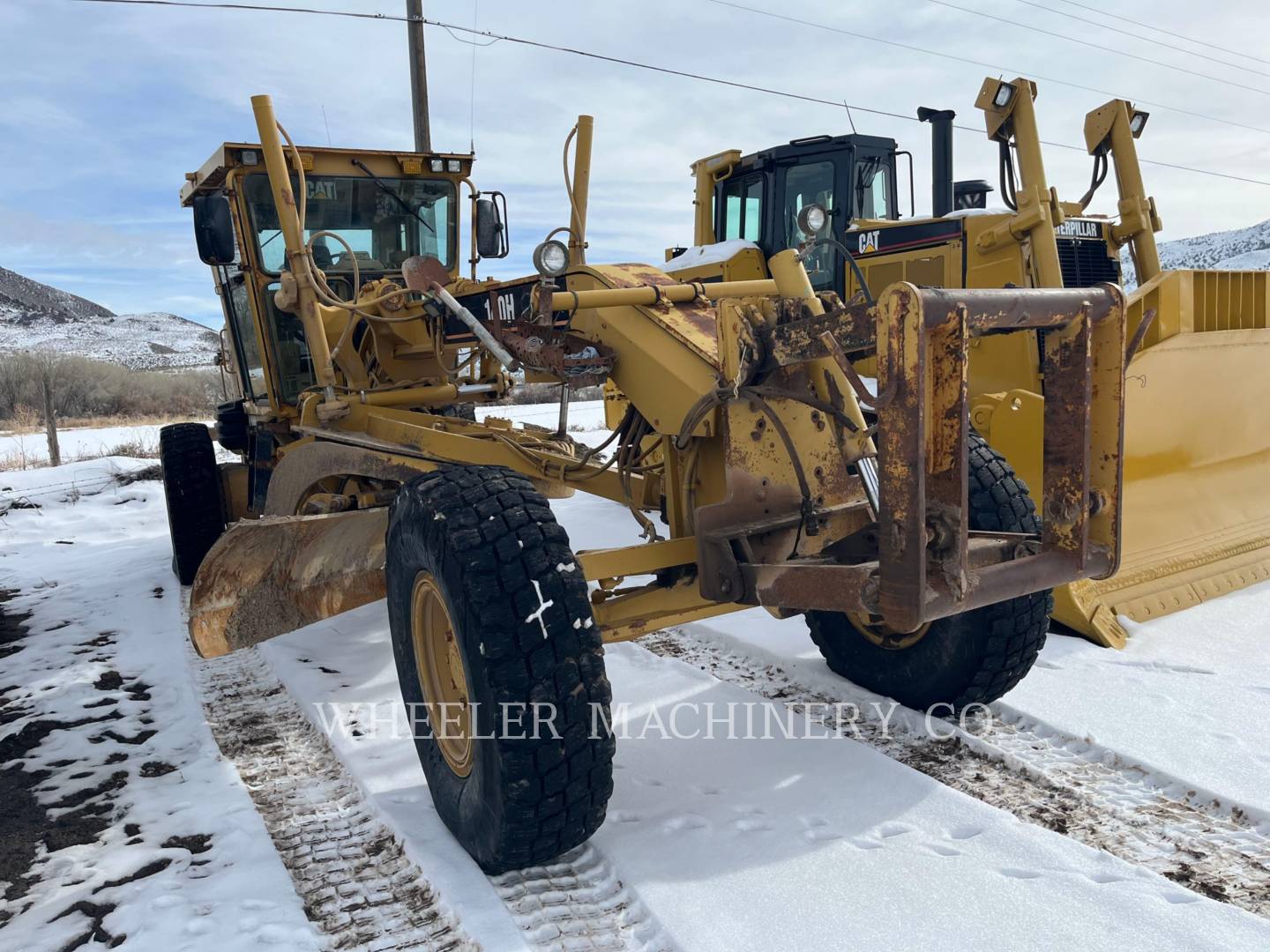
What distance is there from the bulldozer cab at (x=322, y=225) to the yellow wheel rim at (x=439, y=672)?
2632 millimetres

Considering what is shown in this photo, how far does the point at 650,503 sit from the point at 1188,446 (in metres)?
3.64

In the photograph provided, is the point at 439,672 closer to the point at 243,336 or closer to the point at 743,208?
the point at 243,336

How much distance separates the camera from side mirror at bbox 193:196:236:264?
4609mm

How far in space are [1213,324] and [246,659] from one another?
576 cm

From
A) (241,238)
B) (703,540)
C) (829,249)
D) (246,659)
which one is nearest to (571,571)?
(703,540)

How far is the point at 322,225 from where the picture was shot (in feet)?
17.8

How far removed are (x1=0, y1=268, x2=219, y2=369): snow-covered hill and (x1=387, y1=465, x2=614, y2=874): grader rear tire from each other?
4886cm

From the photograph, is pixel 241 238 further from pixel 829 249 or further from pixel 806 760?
pixel 829 249

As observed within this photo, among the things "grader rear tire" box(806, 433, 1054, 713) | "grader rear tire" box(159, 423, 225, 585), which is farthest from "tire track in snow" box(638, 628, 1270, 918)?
"grader rear tire" box(159, 423, 225, 585)

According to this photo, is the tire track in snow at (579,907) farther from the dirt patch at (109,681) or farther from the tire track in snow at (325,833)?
the dirt patch at (109,681)

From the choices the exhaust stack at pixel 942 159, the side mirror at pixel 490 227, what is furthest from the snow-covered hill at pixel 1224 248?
the side mirror at pixel 490 227

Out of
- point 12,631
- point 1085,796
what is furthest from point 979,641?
point 12,631

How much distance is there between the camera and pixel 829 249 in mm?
8258

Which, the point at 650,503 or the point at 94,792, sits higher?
the point at 650,503
